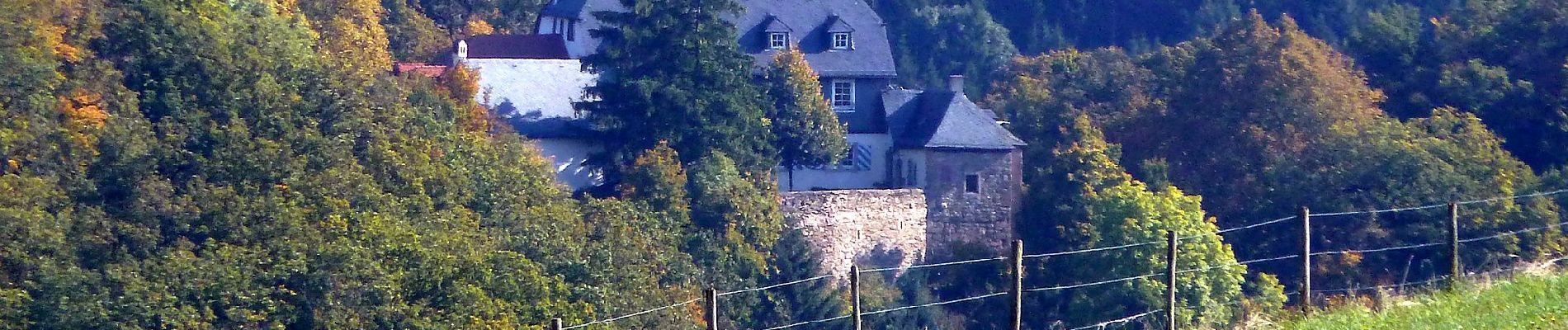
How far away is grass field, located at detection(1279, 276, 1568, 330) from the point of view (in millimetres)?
11625

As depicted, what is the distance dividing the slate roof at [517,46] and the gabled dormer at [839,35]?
588cm

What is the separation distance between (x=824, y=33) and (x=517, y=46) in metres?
6.91

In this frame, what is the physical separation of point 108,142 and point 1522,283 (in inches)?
839

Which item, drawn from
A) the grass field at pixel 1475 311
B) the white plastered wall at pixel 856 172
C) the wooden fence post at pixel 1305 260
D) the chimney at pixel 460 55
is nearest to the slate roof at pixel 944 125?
the white plastered wall at pixel 856 172

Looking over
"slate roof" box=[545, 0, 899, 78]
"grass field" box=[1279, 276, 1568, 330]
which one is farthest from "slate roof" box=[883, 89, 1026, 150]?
"grass field" box=[1279, 276, 1568, 330]

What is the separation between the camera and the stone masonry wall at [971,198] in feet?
127

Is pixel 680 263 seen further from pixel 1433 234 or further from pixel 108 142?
pixel 1433 234

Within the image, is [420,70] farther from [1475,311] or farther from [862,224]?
[1475,311]

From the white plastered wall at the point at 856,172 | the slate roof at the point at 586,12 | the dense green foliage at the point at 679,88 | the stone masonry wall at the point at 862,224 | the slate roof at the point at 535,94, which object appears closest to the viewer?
the dense green foliage at the point at 679,88

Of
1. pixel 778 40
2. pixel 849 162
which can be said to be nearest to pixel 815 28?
pixel 778 40

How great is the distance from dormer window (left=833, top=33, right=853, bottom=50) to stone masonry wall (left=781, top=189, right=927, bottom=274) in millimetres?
6731

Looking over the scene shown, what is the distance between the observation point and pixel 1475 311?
12266 mm

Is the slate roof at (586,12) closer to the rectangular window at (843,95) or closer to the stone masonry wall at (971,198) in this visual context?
the rectangular window at (843,95)

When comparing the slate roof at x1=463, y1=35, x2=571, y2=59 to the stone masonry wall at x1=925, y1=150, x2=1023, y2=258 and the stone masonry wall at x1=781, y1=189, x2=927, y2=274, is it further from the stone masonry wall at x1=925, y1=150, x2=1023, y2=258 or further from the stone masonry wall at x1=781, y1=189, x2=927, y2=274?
the stone masonry wall at x1=925, y1=150, x2=1023, y2=258
